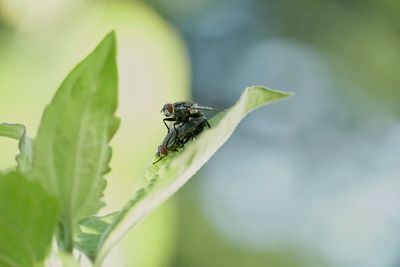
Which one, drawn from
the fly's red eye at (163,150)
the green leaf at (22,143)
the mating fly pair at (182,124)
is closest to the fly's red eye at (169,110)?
the mating fly pair at (182,124)

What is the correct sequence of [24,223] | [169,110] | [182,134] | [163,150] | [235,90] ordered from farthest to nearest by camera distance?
[235,90] → [169,110] → [182,134] → [163,150] → [24,223]

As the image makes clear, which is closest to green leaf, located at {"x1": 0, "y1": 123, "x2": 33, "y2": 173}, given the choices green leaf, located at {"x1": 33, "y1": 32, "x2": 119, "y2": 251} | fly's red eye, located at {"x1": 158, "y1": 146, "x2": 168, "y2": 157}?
green leaf, located at {"x1": 33, "y1": 32, "x2": 119, "y2": 251}

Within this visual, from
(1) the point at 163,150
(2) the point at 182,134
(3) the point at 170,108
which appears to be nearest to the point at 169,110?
(3) the point at 170,108

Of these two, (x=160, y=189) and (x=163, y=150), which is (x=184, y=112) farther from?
(x=160, y=189)

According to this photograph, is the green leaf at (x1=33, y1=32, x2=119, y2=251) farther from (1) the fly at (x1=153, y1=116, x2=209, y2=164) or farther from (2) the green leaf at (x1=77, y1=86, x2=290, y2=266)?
(1) the fly at (x1=153, y1=116, x2=209, y2=164)

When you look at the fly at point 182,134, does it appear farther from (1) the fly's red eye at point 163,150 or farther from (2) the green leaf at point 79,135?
(2) the green leaf at point 79,135
